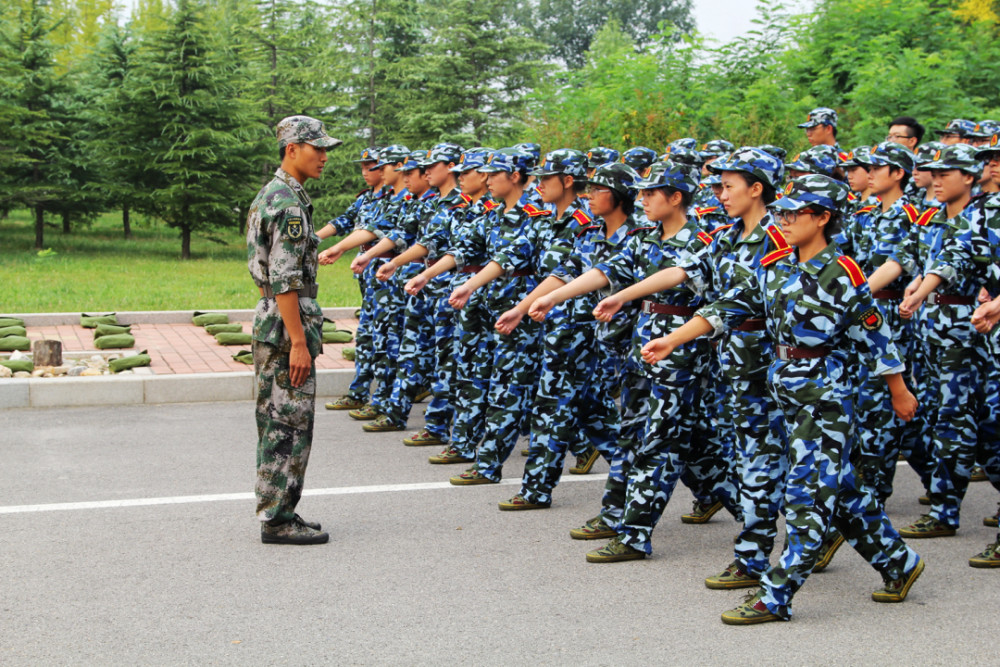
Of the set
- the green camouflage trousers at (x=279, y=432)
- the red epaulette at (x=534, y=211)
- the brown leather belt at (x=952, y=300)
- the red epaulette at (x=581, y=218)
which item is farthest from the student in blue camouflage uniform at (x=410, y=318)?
the brown leather belt at (x=952, y=300)

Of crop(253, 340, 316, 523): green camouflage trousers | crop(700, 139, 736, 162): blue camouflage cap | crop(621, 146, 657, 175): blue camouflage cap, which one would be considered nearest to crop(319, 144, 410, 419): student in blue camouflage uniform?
crop(621, 146, 657, 175): blue camouflage cap

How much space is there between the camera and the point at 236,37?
29.3 m

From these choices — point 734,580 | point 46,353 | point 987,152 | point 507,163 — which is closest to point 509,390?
point 507,163

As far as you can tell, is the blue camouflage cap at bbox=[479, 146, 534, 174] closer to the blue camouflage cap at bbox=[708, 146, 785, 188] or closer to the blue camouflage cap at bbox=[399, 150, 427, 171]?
the blue camouflage cap at bbox=[399, 150, 427, 171]

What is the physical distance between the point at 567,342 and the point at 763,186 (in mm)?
1603

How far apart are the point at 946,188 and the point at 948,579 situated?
7.35 ft

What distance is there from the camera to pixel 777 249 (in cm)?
460

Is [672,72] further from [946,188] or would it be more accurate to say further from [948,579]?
[948,579]

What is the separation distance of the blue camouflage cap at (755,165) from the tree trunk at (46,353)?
6.86 meters

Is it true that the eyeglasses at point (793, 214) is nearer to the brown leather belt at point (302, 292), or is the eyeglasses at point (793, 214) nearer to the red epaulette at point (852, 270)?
the red epaulette at point (852, 270)

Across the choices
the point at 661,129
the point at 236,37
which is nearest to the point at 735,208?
the point at 661,129

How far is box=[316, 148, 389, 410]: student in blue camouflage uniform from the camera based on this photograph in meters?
8.92

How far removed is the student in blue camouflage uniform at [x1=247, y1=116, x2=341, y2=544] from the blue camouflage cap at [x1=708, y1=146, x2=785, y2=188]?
2091 millimetres

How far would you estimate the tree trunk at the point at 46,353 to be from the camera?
30.9ft
